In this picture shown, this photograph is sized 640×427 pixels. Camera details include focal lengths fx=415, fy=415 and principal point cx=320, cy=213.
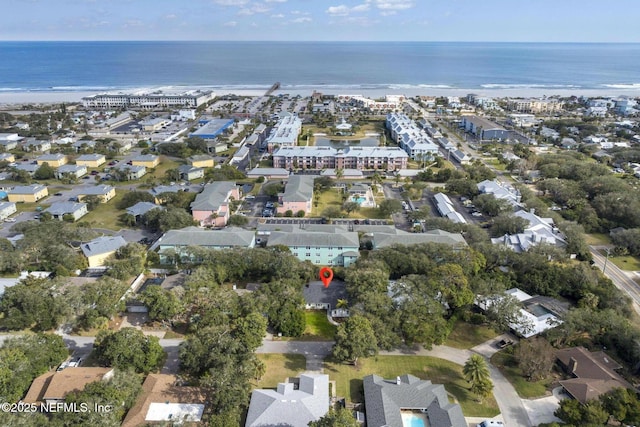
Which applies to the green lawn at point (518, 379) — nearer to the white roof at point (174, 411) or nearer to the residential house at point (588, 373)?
the residential house at point (588, 373)

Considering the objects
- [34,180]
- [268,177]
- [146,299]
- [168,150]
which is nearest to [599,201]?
[268,177]

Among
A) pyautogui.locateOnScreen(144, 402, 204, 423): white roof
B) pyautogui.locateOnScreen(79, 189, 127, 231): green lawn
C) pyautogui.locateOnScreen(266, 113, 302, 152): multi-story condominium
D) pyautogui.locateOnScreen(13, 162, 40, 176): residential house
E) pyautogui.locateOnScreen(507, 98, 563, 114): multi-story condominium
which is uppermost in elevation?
pyautogui.locateOnScreen(507, 98, 563, 114): multi-story condominium

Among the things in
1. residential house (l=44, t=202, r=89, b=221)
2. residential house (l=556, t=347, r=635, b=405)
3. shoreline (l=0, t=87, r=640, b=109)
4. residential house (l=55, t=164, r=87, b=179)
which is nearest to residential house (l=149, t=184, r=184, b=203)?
residential house (l=44, t=202, r=89, b=221)

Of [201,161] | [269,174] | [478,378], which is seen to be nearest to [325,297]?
[478,378]

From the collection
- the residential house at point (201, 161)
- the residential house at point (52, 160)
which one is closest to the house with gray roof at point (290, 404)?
the residential house at point (201, 161)

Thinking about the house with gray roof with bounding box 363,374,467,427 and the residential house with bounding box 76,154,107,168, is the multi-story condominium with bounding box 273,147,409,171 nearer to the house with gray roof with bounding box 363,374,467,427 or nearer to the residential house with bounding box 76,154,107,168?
the residential house with bounding box 76,154,107,168
